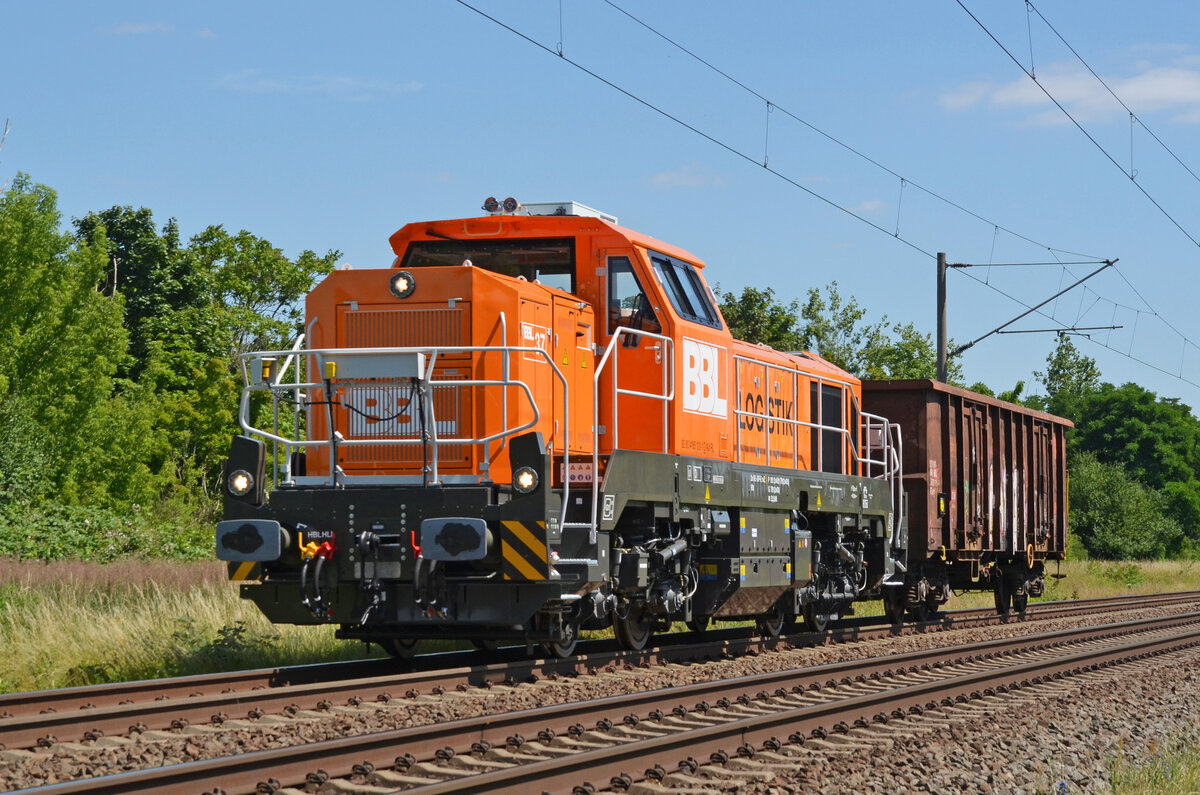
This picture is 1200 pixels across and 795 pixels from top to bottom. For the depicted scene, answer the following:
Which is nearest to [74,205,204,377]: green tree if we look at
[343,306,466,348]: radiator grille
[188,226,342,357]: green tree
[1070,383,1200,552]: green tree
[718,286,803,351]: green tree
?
[188,226,342,357]: green tree

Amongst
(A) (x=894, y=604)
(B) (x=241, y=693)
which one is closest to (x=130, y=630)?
(B) (x=241, y=693)

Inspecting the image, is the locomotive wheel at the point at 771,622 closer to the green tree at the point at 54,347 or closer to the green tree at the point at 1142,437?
the green tree at the point at 54,347

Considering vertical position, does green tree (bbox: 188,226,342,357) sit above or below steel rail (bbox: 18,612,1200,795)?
above

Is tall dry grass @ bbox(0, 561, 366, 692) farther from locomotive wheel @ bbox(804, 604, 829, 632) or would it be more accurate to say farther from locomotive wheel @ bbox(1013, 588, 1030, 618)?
locomotive wheel @ bbox(1013, 588, 1030, 618)

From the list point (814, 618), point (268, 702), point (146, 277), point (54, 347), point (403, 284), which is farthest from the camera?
point (146, 277)

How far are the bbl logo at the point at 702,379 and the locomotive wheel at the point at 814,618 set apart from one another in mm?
3449

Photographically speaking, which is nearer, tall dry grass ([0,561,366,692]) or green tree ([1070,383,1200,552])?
tall dry grass ([0,561,366,692])

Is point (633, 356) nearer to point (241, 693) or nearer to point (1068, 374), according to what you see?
point (241, 693)

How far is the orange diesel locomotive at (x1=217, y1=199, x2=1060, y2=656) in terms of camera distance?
9.19 m

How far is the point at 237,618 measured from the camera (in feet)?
44.4

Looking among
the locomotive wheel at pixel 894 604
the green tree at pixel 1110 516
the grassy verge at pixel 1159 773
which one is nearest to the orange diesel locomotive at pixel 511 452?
the grassy verge at pixel 1159 773

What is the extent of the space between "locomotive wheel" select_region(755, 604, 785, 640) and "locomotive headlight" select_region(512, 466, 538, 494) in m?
5.60

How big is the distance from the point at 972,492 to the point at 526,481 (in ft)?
36.7

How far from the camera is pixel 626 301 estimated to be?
1111 centimetres
